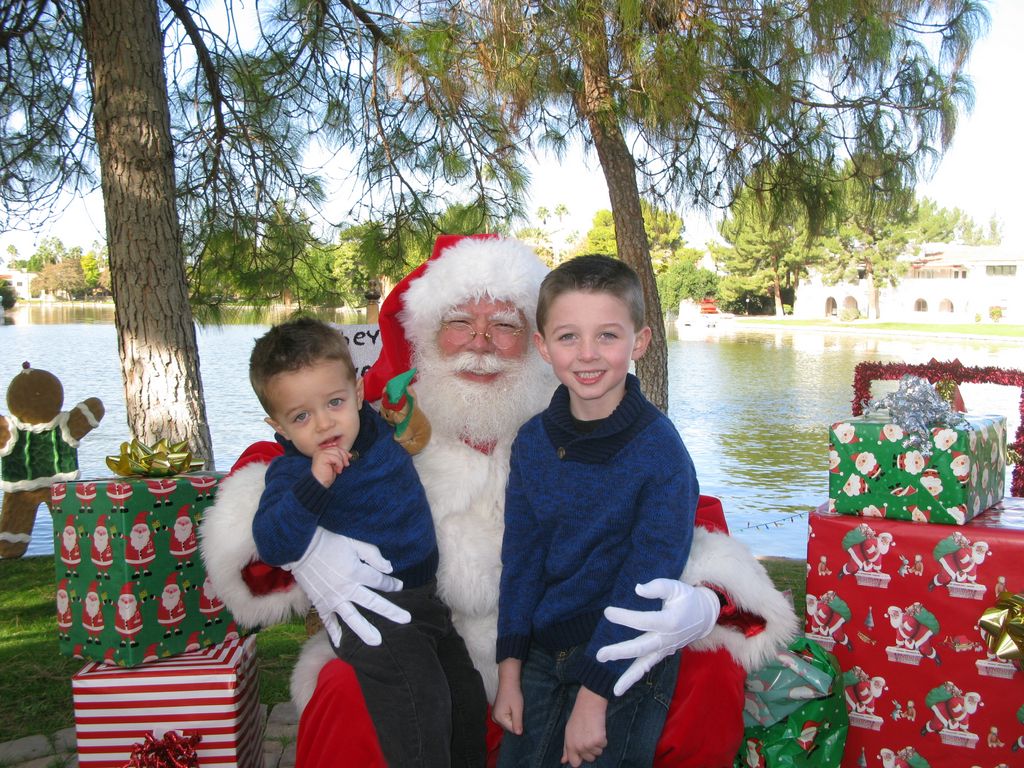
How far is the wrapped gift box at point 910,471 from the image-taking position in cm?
216

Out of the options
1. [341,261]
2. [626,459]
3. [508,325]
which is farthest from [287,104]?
[626,459]

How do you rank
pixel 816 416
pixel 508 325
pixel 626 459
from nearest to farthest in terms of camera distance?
pixel 626 459
pixel 508 325
pixel 816 416

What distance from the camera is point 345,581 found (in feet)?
6.09

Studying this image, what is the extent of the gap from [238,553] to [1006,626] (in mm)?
1898

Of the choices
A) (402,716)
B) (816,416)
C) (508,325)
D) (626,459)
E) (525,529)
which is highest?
(508,325)

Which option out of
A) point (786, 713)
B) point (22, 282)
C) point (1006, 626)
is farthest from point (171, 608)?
point (22, 282)

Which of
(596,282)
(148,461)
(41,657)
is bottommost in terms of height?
(41,657)

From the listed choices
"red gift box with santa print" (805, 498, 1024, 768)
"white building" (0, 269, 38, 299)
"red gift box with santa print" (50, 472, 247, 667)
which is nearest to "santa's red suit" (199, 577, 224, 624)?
"red gift box with santa print" (50, 472, 247, 667)

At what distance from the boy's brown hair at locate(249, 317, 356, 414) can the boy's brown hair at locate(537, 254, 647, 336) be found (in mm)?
499

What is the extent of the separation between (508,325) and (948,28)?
11.7 ft

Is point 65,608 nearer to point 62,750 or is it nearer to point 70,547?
point 70,547

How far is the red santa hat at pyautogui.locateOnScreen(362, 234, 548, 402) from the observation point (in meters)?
2.33

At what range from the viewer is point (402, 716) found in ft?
5.65

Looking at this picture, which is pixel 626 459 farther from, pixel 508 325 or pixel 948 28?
pixel 948 28
